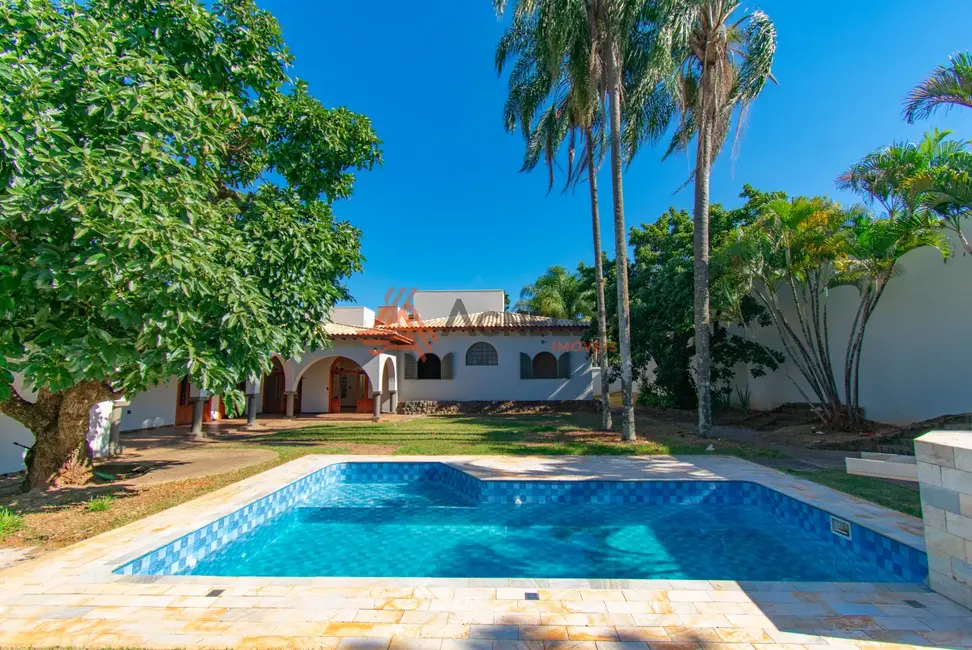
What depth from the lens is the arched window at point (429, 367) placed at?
2303 centimetres

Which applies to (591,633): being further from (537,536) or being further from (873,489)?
(873,489)

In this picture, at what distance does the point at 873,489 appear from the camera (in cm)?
708

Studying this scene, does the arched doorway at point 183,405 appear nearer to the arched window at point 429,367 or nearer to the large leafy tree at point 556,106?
the arched window at point 429,367

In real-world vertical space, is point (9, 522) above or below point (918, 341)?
below

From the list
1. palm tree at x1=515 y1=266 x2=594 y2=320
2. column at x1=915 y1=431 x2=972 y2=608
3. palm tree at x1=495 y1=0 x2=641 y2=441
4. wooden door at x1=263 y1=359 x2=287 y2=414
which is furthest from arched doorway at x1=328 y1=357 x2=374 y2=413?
column at x1=915 y1=431 x2=972 y2=608

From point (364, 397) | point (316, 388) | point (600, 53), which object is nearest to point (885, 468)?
point (600, 53)

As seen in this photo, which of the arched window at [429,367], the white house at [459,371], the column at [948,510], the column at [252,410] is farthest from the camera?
the arched window at [429,367]

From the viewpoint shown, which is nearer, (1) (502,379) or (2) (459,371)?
(1) (502,379)

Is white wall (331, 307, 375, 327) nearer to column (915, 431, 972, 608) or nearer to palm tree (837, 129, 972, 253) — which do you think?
palm tree (837, 129, 972, 253)

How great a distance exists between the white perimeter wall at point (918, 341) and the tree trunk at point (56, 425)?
58.5ft

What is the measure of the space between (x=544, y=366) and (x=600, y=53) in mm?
14293

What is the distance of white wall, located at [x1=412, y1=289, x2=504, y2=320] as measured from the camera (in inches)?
1086

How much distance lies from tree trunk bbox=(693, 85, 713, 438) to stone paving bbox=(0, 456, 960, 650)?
29.6 ft

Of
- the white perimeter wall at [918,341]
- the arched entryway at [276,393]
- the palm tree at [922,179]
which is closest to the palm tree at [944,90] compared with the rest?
the palm tree at [922,179]
